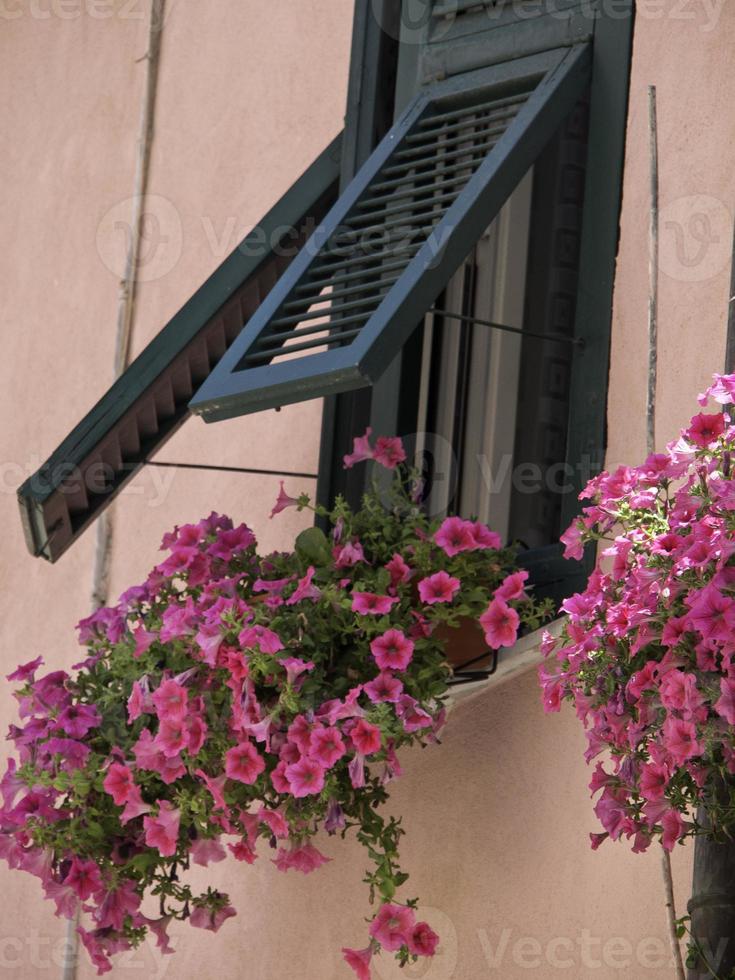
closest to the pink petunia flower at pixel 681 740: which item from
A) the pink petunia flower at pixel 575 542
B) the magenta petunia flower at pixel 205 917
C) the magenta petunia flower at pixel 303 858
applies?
the pink petunia flower at pixel 575 542

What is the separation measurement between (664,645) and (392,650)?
2.50ft

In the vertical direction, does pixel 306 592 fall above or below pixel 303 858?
above

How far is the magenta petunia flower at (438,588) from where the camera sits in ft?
10.4

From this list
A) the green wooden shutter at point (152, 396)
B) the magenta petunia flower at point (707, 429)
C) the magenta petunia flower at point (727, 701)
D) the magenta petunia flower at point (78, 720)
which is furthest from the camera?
the green wooden shutter at point (152, 396)

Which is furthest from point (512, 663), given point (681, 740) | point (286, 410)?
point (286, 410)

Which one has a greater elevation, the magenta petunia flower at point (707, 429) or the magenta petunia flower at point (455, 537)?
the magenta petunia flower at point (455, 537)

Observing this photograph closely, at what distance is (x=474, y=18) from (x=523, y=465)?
1079mm

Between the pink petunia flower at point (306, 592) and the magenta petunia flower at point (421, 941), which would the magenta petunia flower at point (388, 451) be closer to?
the pink petunia flower at point (306, 592)

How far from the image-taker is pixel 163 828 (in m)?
3.21

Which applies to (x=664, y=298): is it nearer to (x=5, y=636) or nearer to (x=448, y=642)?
(x=448, y=642)

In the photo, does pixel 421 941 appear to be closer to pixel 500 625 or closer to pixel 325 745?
pixel 325 745

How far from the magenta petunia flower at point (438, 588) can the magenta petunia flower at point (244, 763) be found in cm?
44

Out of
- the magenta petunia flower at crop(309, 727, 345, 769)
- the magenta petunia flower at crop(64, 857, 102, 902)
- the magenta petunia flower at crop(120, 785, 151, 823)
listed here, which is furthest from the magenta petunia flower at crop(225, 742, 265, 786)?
the magenta petunia flower at crop(64, 857, 102, 902)

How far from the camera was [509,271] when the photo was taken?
Answer: 404cm
